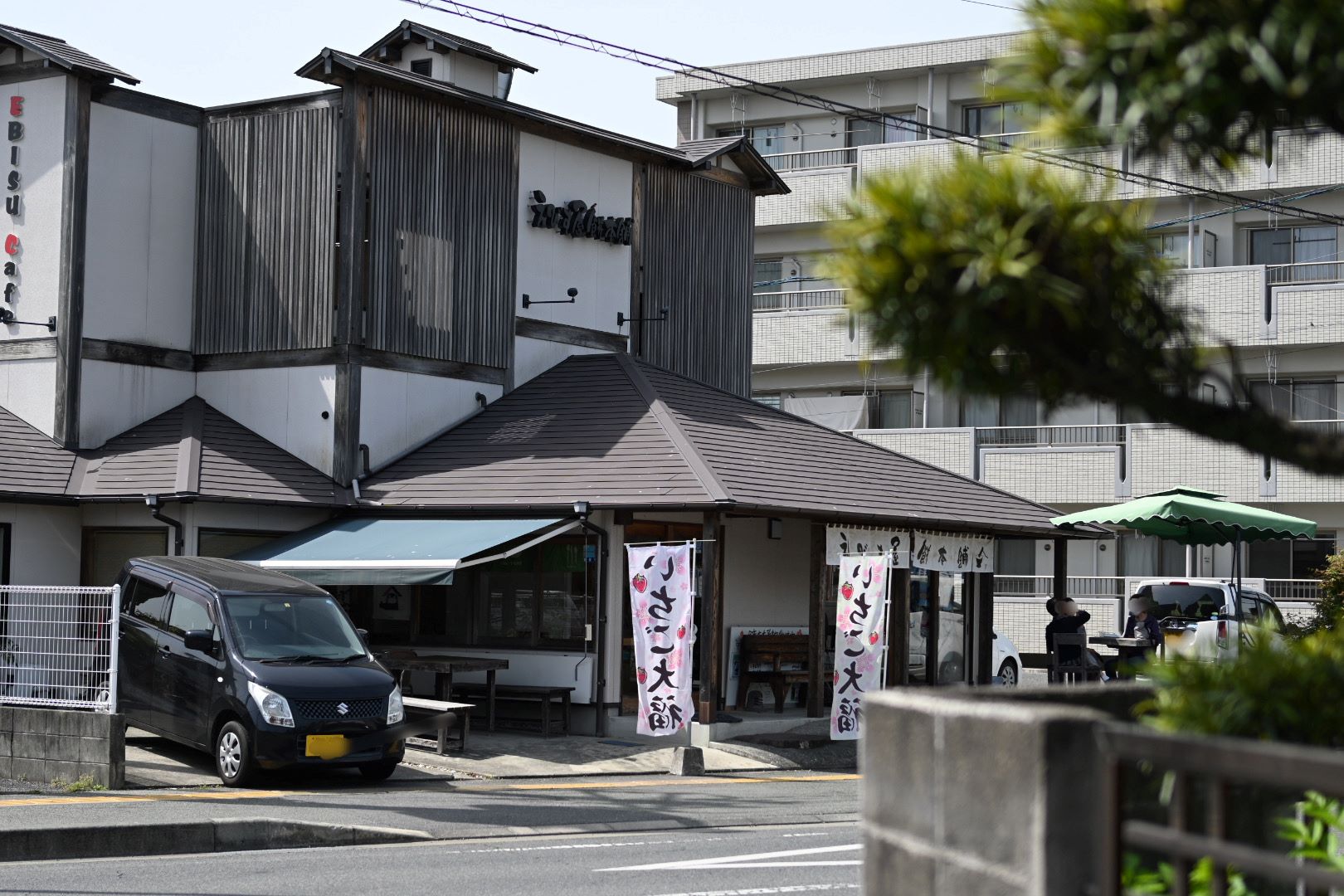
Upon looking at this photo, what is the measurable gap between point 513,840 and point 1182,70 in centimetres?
948

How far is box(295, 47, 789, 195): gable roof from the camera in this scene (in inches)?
813

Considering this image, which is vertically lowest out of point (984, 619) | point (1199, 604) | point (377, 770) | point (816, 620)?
point (377, 770)

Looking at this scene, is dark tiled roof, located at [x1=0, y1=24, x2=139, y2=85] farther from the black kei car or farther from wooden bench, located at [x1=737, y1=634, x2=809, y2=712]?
wooden bench, located at [x1=737, y1=634, x2=809, y2=712]

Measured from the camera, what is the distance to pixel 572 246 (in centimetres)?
2338

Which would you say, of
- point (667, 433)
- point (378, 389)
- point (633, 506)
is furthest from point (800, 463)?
point (378, 389)

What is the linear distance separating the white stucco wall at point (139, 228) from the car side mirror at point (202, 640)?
A: 22.6 feet

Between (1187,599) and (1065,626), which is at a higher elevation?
(1187,599)

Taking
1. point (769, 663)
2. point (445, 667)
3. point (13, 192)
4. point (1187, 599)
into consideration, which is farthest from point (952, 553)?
point (13, 192)

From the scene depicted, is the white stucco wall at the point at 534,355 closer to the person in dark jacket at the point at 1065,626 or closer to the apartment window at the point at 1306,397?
the person in dark jacket at the point at 1065,626

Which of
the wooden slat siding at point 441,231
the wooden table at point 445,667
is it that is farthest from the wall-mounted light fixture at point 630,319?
the wooden table at point 445,667

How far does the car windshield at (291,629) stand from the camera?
602 inches

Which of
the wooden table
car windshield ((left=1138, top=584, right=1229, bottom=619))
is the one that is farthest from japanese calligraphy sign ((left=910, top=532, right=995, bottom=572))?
the wooden table

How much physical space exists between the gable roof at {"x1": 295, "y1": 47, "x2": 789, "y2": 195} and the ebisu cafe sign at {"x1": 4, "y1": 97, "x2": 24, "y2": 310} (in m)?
3.49

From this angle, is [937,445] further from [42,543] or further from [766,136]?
[42,543]
